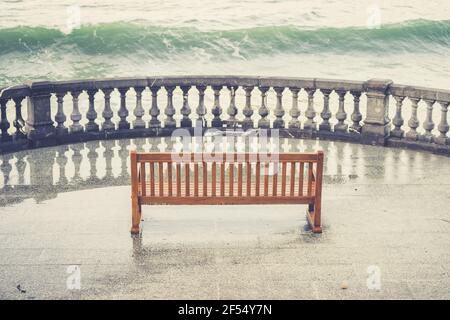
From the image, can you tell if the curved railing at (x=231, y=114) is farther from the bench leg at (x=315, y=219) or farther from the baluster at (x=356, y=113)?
the bench leg at (x=315, y=219)

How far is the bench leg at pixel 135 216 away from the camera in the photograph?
36.3 feet

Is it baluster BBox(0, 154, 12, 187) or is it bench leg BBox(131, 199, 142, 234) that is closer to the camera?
bench leg BBox(131, 199, 142, 234)

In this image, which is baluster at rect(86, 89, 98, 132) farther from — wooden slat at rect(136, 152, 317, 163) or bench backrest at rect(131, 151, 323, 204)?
wooden slat at rect(136, 152, 317, 163)

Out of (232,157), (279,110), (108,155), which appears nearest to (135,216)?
(232,157)

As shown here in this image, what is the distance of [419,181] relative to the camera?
13.7 metres

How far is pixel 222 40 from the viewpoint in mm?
42531

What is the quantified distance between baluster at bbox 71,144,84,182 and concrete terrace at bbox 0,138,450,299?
65 mm

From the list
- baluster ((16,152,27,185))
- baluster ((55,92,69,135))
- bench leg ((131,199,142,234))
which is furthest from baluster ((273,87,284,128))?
bench leg ((131,199,142,234))

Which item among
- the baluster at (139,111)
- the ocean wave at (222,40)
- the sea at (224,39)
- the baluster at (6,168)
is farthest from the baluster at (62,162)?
the ocean wave at (222,40)

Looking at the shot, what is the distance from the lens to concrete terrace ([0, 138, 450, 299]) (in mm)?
9500

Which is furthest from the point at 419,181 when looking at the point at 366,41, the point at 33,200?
the point at 366,41

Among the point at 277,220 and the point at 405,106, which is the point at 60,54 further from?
the point at 277,220

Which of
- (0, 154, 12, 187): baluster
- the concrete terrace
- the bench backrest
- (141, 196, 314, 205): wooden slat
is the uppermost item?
the bench backrest

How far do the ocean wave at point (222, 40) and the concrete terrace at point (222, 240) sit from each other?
26.9m
